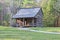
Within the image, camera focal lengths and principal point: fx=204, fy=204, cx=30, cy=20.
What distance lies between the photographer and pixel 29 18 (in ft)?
145

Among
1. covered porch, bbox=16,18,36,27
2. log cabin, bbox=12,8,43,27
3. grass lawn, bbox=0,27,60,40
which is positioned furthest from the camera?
covered porch, bbox=16,18,36,27

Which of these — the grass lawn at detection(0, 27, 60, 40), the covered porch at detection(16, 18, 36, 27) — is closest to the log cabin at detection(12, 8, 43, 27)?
the covered porch at detection(16, 18, 36, 27)

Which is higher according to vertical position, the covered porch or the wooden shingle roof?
the wooden shingle roof

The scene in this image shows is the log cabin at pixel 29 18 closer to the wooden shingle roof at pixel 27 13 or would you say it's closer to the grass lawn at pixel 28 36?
the wooden shingle roof at pixel 27 13

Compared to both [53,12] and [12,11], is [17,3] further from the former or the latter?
[53,12]

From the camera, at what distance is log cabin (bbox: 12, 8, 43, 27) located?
4334cm

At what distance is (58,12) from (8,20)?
14.4 m

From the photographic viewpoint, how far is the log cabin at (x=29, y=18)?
142 ft

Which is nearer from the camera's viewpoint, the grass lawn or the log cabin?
the grass lawn

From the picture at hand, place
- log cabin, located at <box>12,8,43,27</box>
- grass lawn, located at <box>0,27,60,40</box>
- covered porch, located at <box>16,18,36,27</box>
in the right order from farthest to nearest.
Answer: covered porch, located at <box>16,18,36,27</box>
log cabin, located at <box>12,8,43,27</box>
grass lawn, located at <box>0,27,60,40</box>

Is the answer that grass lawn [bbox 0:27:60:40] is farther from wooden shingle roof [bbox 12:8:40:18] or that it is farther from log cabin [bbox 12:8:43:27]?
wooden shingle roof [bbox 12:8:40:18]

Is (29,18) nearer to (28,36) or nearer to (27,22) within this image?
(27,22)

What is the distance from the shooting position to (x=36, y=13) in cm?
4353

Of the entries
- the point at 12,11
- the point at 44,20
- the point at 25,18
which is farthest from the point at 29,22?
the point at 12,11
